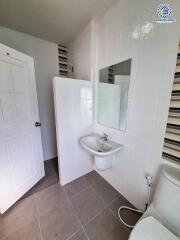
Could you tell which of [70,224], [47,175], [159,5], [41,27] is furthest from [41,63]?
[70,224]

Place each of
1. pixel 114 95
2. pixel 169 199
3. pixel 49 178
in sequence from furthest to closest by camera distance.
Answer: pixel 49 178, pixel 114 95, pixel 169 199

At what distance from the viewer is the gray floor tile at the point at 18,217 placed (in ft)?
4.07

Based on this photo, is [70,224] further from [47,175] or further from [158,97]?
[158,97]

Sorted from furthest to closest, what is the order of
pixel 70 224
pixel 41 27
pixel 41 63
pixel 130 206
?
pixel 41 63 → pixel 41 27 → pixel 130 206 → pixel 70 224

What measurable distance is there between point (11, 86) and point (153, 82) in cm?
161

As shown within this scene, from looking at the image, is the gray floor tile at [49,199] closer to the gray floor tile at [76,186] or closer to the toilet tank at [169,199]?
the gray floor tile at [76,186]

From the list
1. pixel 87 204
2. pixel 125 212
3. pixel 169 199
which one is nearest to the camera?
pixel 169 199

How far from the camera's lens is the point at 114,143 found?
63.7 inches

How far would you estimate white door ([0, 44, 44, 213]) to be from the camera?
132 centimetres

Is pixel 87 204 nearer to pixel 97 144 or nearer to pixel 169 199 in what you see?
pixel 97 144

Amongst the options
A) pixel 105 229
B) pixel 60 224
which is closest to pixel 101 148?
pixel 105 229

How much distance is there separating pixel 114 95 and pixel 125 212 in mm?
1544

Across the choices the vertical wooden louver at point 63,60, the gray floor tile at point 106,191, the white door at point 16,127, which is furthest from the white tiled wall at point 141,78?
the white door at point 16,127

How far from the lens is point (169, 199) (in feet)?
2.98
